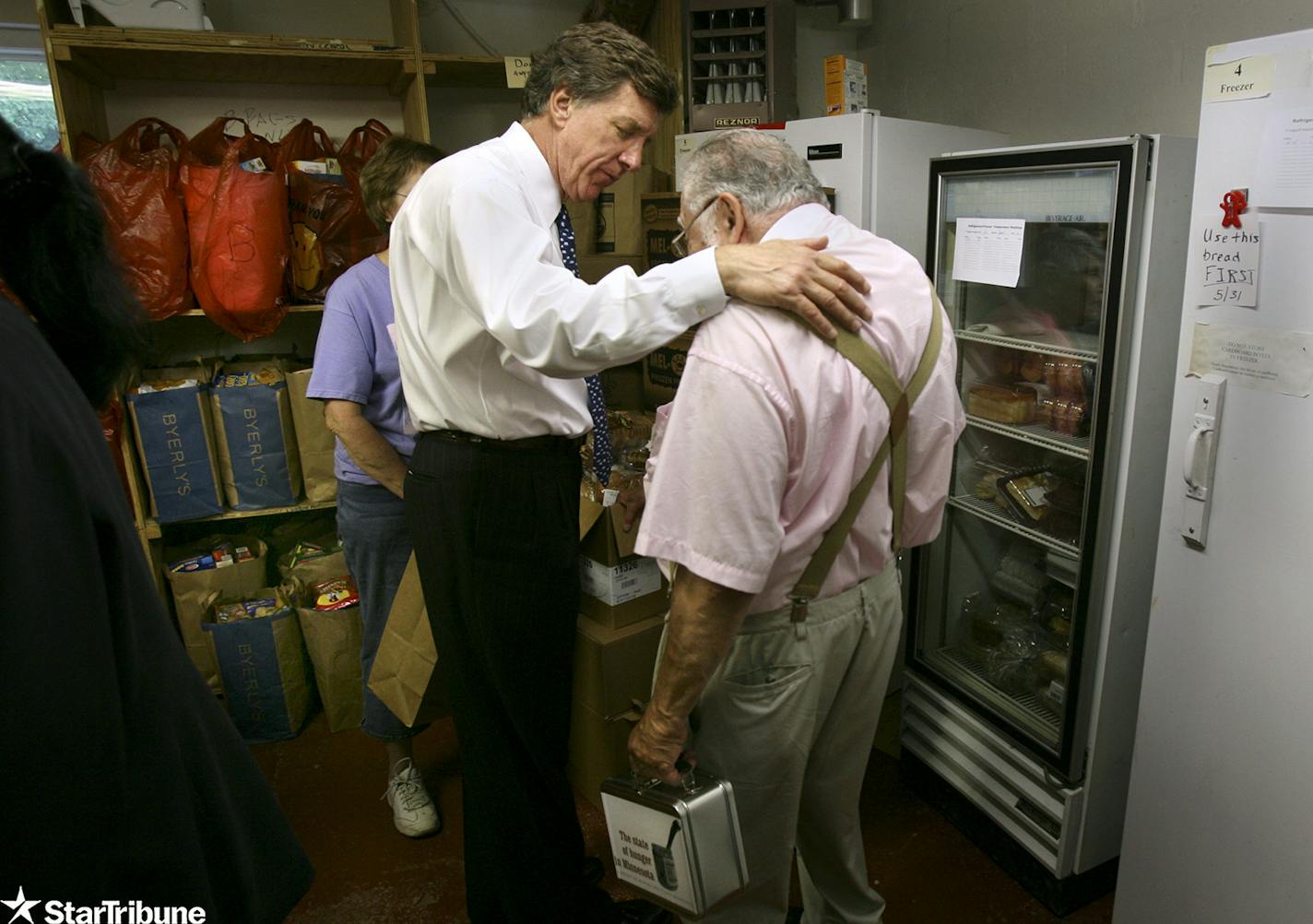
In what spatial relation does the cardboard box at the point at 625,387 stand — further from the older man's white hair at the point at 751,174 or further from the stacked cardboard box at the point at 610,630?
the older man's white hair at the point at 751,174

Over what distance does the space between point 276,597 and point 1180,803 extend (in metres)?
2.61

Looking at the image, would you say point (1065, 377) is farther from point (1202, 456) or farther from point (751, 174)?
point (751, 174)

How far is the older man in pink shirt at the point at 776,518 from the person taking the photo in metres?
1.20

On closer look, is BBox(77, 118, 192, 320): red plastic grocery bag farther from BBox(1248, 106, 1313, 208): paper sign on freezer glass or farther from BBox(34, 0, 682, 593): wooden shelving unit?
BBox(1248, 106, 1313, 208): paper sign on freezer glass

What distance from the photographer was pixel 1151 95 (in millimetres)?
2346

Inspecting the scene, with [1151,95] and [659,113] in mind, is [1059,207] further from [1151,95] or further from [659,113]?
[659,113]

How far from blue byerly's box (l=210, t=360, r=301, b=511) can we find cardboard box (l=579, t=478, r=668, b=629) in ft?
3.70

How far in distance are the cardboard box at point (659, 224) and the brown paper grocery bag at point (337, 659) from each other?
5.04ft

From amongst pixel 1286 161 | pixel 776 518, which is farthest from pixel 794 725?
pixel 1286 161

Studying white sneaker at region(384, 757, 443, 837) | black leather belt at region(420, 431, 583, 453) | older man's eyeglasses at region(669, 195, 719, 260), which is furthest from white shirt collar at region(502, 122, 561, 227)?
white sneaker at region(384, 757, 443, 837)

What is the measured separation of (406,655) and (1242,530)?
72.9 inches

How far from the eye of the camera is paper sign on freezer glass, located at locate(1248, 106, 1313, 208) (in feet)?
4.45

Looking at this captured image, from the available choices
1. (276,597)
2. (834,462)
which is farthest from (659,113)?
(276,597)

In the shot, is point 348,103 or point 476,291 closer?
point 476,291
